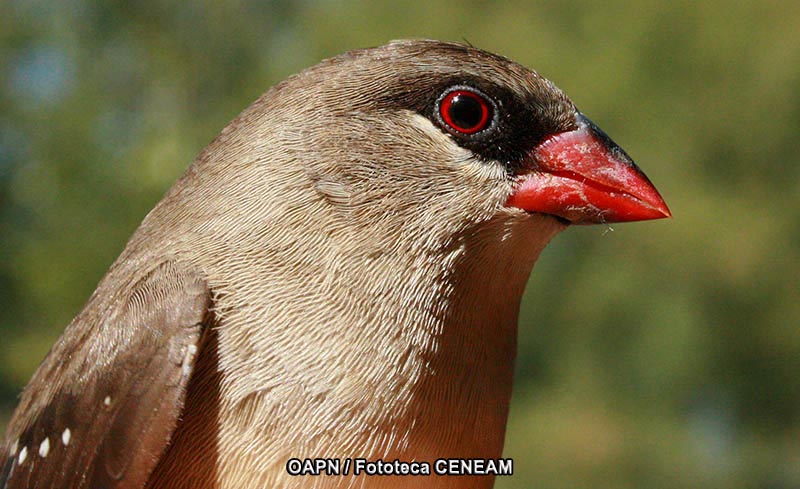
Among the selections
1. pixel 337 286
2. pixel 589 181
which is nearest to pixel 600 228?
pixel 589 181

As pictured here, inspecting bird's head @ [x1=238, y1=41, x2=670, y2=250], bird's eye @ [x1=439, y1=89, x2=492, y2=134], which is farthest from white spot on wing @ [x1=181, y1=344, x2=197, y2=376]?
bird's eye @ [x1=439, y1=89, x2=492, y2=134]

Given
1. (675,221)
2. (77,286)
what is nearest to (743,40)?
(675,221)

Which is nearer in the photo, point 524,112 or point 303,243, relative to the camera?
point 303,243

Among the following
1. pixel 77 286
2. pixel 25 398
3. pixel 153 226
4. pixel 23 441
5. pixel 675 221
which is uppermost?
pixel 675 221

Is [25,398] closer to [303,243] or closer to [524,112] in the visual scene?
[303,243]

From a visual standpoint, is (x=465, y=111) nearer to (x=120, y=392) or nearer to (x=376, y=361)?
(x=376, y=361)

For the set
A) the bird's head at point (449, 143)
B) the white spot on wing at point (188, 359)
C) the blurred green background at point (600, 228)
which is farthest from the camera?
the blurred green background at point (600, 228)

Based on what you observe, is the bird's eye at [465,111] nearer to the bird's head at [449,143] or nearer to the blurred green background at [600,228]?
the bird's head at [449,143]

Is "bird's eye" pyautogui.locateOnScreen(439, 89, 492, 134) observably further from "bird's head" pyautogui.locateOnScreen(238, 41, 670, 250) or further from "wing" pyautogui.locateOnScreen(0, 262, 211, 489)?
"wing" pyautogui.locateOnScreen(0, 262, 211, 489)

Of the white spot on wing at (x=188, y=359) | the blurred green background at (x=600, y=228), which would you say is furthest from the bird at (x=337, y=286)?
the blurred green background at (x=600, y=228)
